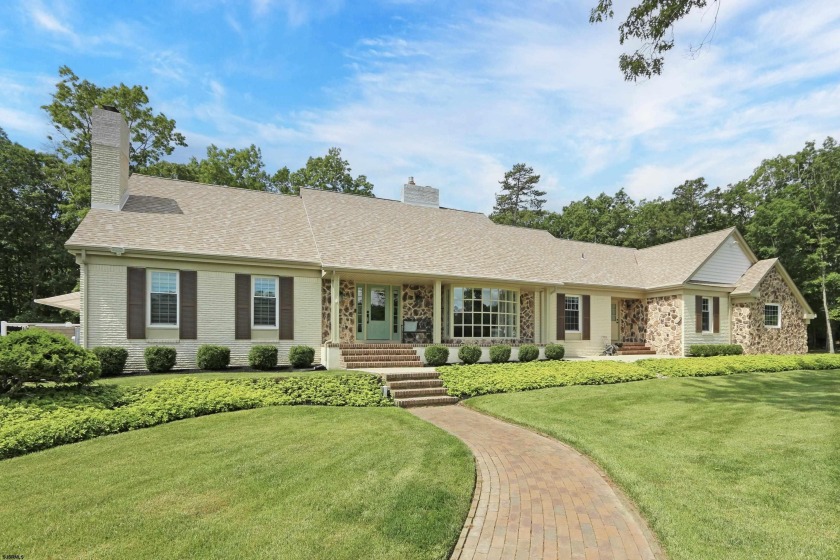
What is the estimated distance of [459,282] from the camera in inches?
647

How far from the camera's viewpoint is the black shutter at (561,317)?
1833 centimetres

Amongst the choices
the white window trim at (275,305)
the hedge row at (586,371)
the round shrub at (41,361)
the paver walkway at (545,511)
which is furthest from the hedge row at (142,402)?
the paver walkway at (545,511)

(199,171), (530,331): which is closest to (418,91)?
(530,331)

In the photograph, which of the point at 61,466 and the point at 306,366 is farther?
the point at 306,366

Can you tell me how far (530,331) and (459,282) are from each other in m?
4.50

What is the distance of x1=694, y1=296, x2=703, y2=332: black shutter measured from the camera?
19453mm

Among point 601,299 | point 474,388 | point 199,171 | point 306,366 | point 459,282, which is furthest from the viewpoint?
point 199,171

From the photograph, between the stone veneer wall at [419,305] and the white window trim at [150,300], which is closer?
the white window trim at [150,300]

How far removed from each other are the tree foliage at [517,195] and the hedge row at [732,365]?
Result: 31.8m

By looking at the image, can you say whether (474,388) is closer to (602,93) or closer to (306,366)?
(306,366)

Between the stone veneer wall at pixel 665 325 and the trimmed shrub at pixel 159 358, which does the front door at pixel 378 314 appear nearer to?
the trimmed shrub at pixel 159 358

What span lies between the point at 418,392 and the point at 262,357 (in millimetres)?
5101

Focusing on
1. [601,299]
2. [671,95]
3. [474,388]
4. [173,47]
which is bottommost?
[474,388]

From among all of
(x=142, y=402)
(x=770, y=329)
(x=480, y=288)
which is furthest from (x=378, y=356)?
(x=770, y=329)
